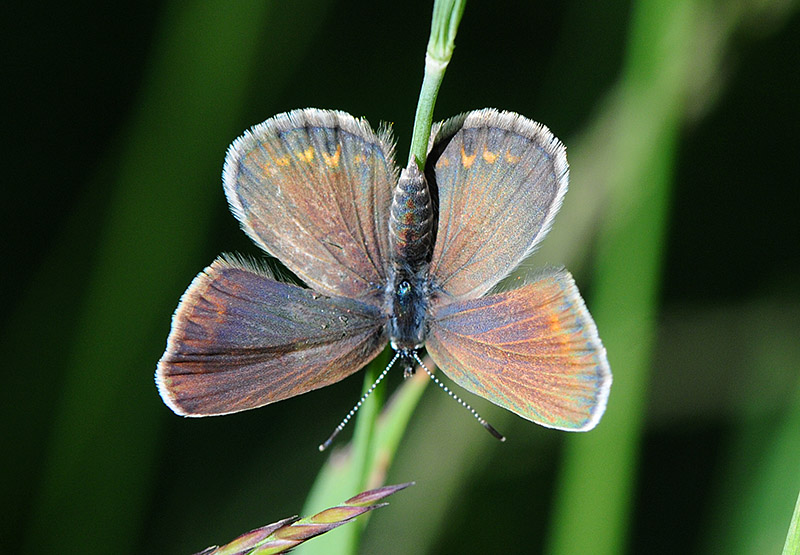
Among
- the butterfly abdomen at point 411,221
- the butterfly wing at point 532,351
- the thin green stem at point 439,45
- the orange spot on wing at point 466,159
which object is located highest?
the thin green stem at point 439,45

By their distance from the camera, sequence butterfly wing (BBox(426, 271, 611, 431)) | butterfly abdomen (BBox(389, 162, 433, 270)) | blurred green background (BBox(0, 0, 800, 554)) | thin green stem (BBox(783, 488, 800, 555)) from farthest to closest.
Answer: blurred green background (BBox(0, 0, 800, 554))
butterfly abdomen (BBox(389, 162, 433, 270))
butterfly wing (BBox(426, 271, 611, 431))
thin green stem (BBox(783, 488, 800, 555))

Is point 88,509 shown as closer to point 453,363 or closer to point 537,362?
point 453,363

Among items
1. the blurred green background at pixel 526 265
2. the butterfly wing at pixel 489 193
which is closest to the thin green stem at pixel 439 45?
the butterfly wing at pixel 489 193

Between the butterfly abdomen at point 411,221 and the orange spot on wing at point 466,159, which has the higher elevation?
the orange spot on wing at point 466,159

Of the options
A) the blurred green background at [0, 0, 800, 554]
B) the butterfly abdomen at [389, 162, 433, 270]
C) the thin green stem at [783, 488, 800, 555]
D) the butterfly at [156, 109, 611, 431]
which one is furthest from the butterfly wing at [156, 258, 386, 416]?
the thin green stem at [783, 488, 800, 555]

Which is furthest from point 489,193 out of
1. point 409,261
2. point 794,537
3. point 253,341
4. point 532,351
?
point 794,537

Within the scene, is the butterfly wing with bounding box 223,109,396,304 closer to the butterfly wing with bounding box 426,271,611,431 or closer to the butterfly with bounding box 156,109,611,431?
the butterfly with bounding box 156,109,611,431

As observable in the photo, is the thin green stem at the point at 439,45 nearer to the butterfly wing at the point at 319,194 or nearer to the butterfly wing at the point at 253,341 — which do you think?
the butterfly wing at the point at 319,194

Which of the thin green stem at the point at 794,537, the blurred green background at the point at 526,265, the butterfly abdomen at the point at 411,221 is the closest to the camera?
the thin green stem at the point at 794,537

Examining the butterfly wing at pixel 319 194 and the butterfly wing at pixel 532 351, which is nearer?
the butterfly wing at pixel 532 351
